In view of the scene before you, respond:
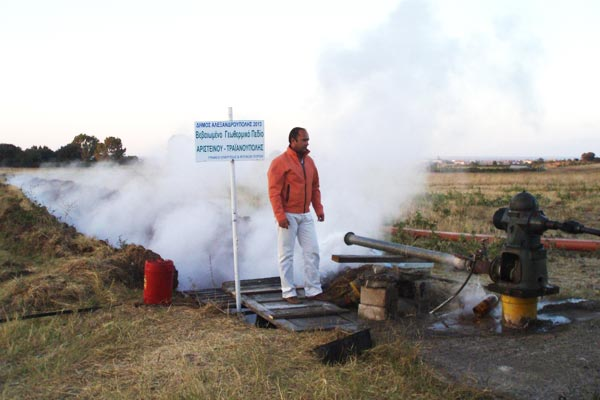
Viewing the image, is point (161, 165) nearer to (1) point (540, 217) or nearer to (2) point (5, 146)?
(1) point (540, 217)

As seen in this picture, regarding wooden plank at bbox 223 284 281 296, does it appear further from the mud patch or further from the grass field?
the mud patch

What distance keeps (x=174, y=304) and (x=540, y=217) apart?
14.6 ft

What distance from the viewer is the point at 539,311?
24.1 ft

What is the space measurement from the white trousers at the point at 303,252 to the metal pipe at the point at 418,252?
26.4 inches

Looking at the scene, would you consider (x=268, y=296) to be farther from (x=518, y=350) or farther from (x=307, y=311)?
(x=518, y=350)

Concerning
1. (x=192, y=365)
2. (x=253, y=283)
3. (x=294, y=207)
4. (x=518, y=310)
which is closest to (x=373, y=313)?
(x=518, y=310)

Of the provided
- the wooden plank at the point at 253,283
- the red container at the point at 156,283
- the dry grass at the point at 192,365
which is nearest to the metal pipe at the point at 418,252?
the wooden plank at the point at 253,283

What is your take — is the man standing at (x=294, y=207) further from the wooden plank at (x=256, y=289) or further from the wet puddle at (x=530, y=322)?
the wet puddle at (x=530, y=322)

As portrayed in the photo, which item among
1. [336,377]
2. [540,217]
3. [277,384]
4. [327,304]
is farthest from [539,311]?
[277,384]

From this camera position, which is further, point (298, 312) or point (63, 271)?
point (63, 271)

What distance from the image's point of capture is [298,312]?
23.0ft

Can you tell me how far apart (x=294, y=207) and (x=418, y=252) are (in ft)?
5.19

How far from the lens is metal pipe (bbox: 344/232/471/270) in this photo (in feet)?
23.1

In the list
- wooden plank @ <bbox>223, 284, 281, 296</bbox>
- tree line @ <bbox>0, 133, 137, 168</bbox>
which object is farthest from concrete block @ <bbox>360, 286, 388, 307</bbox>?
tree line @ <bbox>0, 133, 137, 168</bbox>
